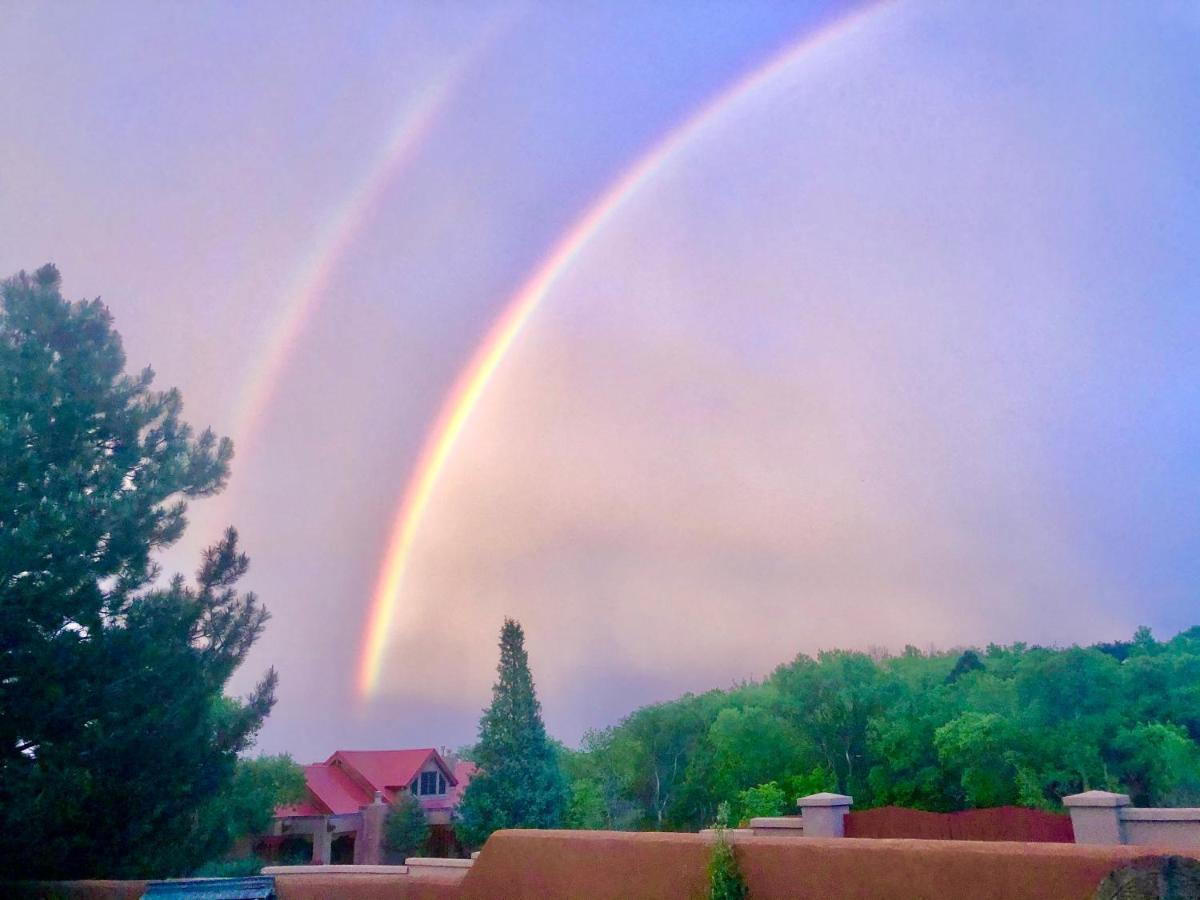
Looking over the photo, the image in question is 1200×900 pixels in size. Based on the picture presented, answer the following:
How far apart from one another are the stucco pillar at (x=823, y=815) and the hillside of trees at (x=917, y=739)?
1564 centimetres

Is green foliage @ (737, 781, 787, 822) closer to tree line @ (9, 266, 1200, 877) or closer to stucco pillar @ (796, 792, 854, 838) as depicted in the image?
tree line @ (9, 266, 1200, 877)

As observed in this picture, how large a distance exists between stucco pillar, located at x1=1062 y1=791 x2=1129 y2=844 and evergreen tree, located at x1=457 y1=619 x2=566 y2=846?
23612mm

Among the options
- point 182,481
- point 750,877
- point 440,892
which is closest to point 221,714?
point 182,481

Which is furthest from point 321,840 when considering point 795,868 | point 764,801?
point 795,868

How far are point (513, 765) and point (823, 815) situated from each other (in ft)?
69.0

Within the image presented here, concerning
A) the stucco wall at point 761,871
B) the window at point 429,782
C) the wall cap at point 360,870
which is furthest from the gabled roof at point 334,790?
the stucco wall at point 761,871

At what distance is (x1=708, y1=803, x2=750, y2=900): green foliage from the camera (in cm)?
941

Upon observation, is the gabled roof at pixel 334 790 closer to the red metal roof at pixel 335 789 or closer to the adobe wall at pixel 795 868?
the red metal roof at pixel 335 789

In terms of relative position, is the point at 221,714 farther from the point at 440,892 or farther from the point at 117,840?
the point at 440,892

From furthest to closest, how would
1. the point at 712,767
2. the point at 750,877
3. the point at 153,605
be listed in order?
the point at 712,767 < the point at 153,605 < the point at 750,877

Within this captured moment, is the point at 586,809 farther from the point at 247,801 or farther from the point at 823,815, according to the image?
the point at 823,815

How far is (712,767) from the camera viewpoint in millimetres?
37062

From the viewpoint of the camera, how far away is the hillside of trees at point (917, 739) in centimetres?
2650

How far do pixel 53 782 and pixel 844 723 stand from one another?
2676 cm
